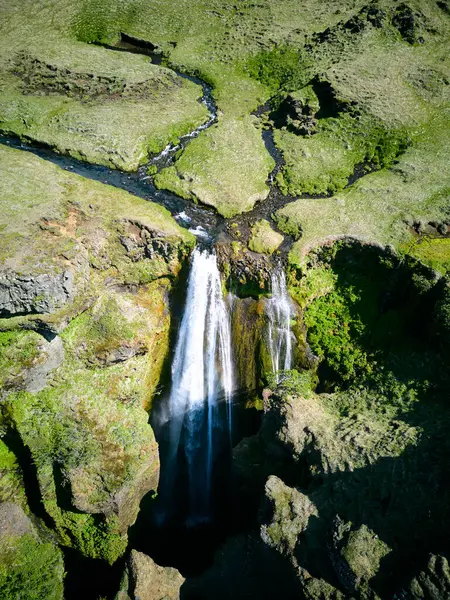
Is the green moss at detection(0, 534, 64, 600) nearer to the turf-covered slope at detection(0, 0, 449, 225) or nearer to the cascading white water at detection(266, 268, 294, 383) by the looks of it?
the cascading white water at detection(266, 268, 294, 383)

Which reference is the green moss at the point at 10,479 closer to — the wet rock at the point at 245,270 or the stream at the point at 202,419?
the stream at the point at 202,419

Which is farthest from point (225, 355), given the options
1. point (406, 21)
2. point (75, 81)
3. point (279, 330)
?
point (406, 21)

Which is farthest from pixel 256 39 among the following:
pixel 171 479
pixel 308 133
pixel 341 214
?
pixel 171 479

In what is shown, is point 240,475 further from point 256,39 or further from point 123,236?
point 256,39

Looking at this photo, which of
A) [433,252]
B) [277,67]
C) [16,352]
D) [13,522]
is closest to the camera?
[16,352]

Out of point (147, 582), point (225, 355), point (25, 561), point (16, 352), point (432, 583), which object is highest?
point (432, 583)

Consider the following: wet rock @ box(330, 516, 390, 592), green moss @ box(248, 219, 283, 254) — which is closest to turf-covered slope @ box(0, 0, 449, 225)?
green moss @ box(248, 219, 283, 254)

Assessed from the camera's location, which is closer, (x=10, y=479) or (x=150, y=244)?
(x=10, y=479)

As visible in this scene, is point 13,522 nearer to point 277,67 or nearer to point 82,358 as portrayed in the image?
point 82,358
